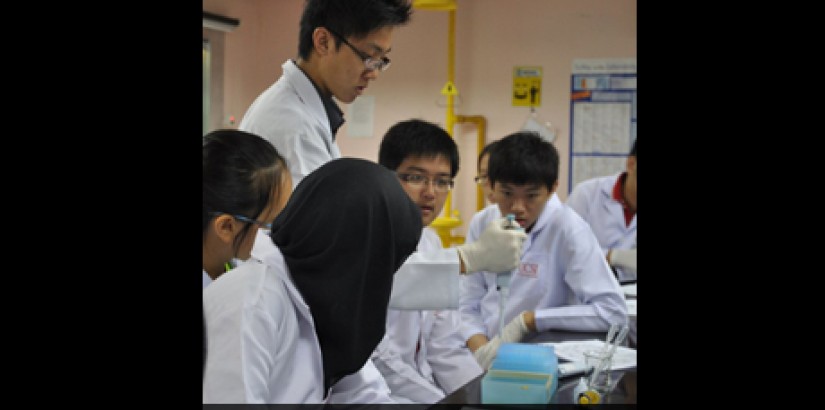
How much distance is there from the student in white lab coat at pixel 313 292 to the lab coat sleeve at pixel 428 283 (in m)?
0.26

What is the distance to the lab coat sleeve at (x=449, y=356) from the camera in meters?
1.54

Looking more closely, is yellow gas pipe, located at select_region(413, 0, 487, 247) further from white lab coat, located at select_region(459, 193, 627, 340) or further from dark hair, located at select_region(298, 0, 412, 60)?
dark hair, located at select_region(298, 0, 412, 60)

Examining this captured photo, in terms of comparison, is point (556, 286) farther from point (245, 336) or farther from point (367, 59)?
point (245, 336)

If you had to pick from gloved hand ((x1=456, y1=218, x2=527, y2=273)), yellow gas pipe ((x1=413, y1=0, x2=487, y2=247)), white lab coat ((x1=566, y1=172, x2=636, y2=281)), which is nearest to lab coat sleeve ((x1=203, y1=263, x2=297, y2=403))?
gloved hand ((x1=456, y1=218, x2=527, y2=273))

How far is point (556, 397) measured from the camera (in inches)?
41.1

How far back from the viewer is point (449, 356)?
5.20ft

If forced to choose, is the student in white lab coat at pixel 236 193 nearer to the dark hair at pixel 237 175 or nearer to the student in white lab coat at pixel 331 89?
the dark hair at pixel 237 175

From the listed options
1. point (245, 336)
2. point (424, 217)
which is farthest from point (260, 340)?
point (424, 217)

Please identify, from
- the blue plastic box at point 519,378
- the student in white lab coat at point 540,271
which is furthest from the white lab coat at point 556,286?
the blue plastic box at point 519,378

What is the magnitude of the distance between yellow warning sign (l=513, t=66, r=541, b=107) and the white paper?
1859 millimetres

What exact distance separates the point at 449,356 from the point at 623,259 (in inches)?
33.3

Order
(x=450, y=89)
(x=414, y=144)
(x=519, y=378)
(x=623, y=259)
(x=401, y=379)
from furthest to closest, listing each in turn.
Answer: (x=450, y=89), (x=623, y=259), (x=414, y=144), (x=401, y=379), (x=519, y=378)
